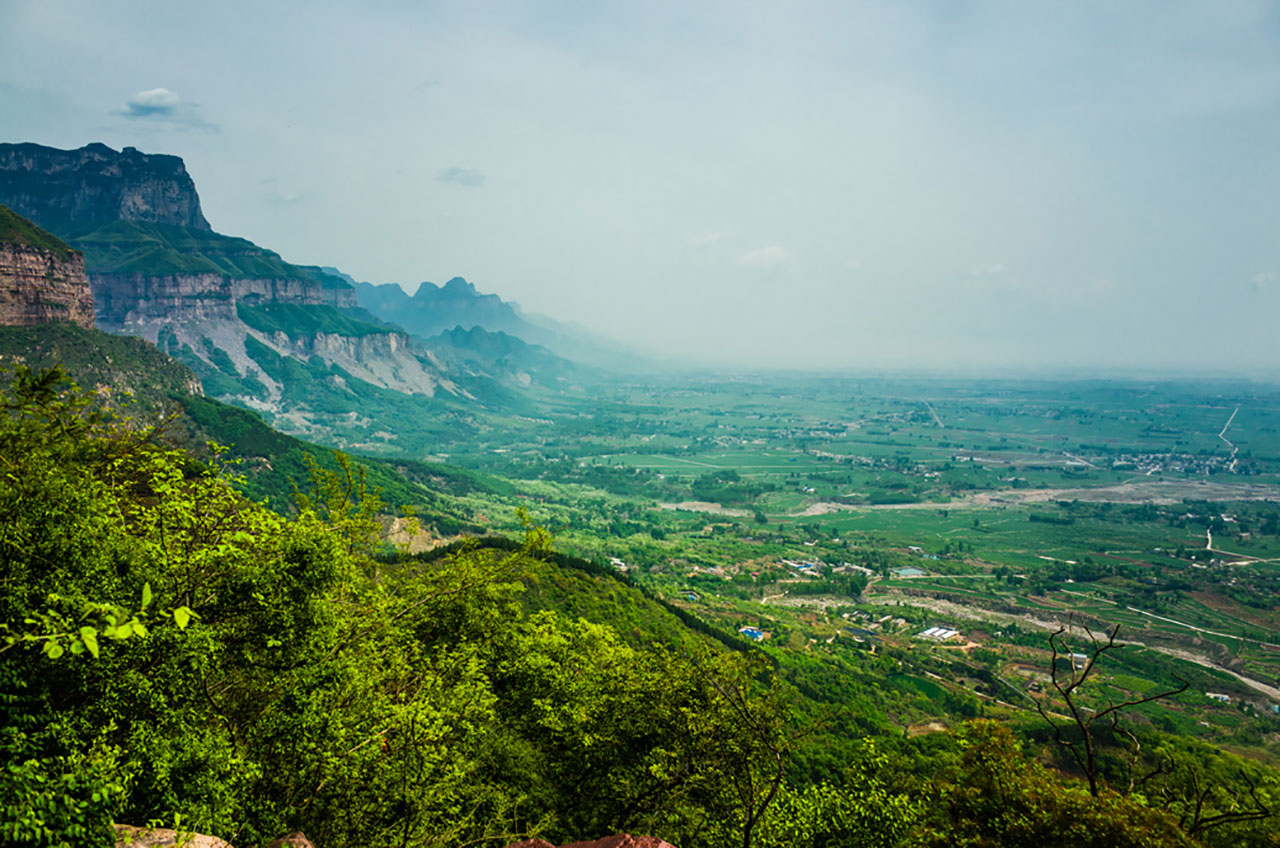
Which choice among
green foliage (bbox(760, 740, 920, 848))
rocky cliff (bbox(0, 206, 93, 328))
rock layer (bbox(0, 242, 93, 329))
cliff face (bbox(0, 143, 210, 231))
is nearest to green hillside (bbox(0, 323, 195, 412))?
rock layer (bbox(0, 242, 93, 329))

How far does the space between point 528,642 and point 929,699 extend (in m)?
42.7

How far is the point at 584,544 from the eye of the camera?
84.5 meters

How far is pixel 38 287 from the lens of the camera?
253 ft

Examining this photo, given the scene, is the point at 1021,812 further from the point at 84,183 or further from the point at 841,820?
the point at 84,183

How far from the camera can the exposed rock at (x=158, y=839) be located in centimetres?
605

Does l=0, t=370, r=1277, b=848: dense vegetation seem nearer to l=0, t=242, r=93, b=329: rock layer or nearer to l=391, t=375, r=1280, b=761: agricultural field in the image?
l=391, t=375, r=1280, b=761: agricultural field

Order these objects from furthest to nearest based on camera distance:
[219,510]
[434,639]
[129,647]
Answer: [434,639] → [219,510] → [129,647]

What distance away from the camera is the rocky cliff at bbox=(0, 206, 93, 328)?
242 ft

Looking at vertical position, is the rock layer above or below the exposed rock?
above

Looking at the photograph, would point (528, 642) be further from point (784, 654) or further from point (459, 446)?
point (459, 446)

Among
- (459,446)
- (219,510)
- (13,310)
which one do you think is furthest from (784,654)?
(459,446)

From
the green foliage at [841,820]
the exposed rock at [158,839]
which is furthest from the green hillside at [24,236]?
the green foliage at [841,820]

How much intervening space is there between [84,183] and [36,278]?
137m

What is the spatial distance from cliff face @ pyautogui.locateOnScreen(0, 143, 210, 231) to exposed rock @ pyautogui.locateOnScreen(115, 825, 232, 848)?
772 ft
